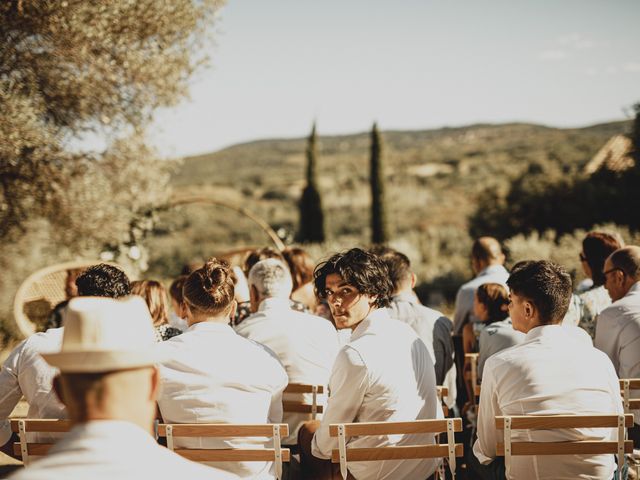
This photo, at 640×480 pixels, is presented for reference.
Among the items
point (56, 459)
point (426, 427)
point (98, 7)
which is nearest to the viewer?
point (56, 459)

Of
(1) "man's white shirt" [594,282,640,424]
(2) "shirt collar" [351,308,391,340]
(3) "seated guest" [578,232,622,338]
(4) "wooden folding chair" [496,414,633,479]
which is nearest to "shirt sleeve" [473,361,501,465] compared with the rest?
(4) "wooden folding chair" [496,414,633,479]

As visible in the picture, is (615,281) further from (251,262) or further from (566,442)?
(251,262)

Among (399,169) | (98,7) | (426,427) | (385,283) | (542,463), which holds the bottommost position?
(542,463)

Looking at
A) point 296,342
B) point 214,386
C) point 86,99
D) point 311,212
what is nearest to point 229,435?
point 214,386

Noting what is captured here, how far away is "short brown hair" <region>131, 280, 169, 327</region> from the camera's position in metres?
4.84

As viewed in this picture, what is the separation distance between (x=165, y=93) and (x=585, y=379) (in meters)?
9.11

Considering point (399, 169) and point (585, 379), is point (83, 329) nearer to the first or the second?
point (585, 379)

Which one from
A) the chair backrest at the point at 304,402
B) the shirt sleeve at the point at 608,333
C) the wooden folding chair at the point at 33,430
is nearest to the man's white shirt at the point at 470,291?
the shirt sleeve at the point at 608,333

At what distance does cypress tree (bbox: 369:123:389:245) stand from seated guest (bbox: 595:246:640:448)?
1948cm

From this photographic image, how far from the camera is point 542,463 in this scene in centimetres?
327

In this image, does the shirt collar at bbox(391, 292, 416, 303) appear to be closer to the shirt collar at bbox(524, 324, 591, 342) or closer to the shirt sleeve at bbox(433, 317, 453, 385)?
the shirt sleeve at bbox(433, 317, 453, 385)

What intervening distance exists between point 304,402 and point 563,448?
1830 millimetres

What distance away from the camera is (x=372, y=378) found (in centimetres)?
334

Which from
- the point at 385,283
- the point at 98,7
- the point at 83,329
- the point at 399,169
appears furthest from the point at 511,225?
the point at 399,169
